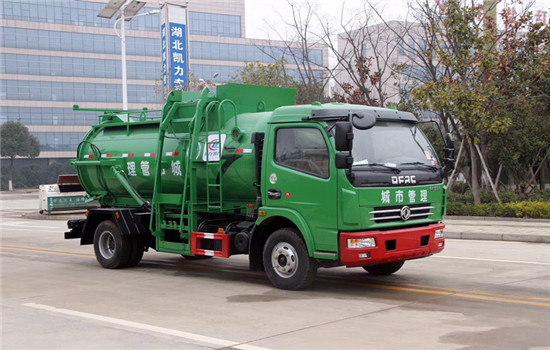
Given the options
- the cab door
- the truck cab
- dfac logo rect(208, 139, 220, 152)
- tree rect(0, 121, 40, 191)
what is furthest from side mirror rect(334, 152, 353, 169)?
tree rect(0, 121, 40, 191)

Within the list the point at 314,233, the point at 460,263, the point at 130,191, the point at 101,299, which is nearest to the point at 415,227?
the point at 314,233

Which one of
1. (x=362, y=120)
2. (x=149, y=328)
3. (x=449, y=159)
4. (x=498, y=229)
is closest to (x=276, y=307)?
(x=149, y=328)

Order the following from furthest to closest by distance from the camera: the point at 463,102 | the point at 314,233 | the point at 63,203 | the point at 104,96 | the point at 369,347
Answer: the point at 104,96, the point at 63,203, the point at 463,102, the point at 314,233, the point at 369,347

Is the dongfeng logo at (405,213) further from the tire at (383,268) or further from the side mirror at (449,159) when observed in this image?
the tire at (383,268)

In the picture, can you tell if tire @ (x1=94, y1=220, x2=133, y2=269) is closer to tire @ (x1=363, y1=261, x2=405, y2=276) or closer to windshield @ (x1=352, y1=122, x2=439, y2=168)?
tire @ (x1=363, y1=261, x2=405, y2=276)

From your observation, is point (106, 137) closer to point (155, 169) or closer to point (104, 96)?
point (155, 169)

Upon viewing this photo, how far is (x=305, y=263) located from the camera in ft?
28.9

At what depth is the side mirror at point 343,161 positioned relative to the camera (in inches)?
319

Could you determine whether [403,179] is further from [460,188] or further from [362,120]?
[460,188]

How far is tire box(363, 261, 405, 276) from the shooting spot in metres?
10.1

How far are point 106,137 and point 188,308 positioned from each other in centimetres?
579

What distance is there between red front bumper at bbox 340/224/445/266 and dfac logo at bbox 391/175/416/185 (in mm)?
656

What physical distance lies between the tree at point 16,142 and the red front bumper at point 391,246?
6484 centimetres

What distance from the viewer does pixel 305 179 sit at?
8797 mm
